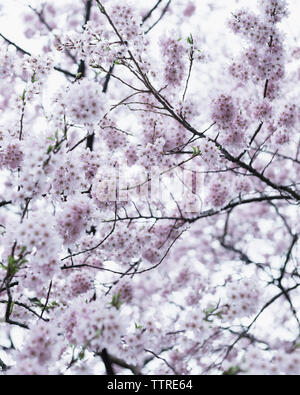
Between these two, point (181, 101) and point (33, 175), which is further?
point (181, 101)

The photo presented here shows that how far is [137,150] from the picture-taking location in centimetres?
479

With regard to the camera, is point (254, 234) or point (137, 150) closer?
point (137, 150)

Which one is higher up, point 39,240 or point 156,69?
point 156,69

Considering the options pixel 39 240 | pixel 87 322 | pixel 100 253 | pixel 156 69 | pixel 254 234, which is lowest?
pixel 87 322

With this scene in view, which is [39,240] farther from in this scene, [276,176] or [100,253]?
[276,176]

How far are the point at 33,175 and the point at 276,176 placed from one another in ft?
31.7

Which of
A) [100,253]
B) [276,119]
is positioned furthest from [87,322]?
[276,119]
